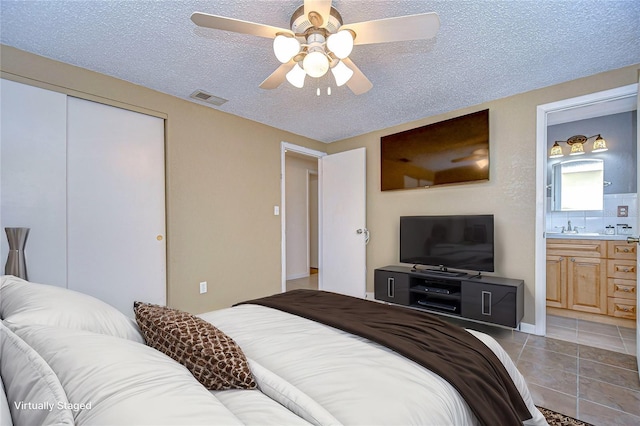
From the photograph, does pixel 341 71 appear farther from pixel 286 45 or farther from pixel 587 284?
pixel 587 284

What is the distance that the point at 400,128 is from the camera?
375 centimetres

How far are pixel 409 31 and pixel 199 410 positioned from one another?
5.91 ft

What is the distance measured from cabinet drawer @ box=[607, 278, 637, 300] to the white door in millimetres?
2700

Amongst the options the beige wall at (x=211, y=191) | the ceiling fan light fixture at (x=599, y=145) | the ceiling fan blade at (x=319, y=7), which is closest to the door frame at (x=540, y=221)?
the ceiling fan light fixture at (x=599, y=145)

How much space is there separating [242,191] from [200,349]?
2.73m

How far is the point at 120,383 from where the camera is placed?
61cm

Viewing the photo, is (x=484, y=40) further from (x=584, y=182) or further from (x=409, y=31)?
(x=584, y=182)

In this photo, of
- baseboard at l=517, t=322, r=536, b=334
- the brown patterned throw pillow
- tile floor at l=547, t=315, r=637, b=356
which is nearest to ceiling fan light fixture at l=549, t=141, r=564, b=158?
tile floor at l=547, t=315, r=637, b=356

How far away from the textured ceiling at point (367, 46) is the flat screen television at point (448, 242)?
134 centimetres

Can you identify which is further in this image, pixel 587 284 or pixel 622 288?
pixel 587 284

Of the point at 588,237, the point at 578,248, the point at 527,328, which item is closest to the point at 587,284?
the point at 578,248

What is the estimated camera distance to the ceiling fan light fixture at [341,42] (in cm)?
147

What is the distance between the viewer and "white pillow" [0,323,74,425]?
0.51m

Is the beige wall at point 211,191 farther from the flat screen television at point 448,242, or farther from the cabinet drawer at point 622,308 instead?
Answer: the cabinet drawer at point 622,308
